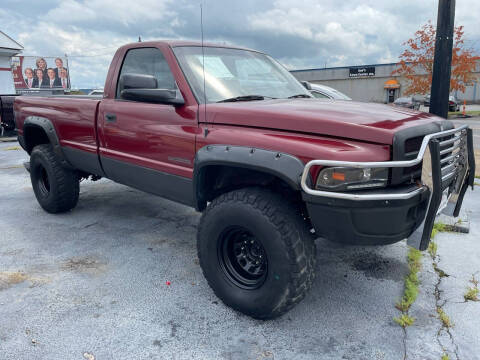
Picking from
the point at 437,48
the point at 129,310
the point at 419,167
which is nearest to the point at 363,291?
the point at 419,167

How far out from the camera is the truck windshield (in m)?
3.10

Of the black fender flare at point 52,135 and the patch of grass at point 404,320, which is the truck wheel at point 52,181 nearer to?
the black fender flare at point 52,135

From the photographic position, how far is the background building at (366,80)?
1677 inches

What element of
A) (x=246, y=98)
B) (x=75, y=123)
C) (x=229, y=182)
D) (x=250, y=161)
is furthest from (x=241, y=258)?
(x=75, y=123)

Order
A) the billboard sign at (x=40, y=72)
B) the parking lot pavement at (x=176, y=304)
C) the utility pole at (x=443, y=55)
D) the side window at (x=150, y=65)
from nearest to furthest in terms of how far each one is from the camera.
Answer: the parking lot pavement at (x=176, y=304), the side window at (x=150, y=65), the utility pole at (x=443, y=55), the billboard sign at (x=40, y=72)

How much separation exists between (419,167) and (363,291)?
3.73ft

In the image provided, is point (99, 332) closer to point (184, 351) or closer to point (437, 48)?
point (184, 351)

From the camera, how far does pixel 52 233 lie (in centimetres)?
423

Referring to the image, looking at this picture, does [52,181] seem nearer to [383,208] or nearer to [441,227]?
[383,208]

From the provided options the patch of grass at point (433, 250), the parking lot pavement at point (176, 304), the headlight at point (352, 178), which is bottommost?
the parking lot pavement at point (176, 304)

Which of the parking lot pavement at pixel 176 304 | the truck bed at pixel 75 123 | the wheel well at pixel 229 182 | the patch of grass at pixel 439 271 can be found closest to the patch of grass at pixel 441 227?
the parking lot pavement at pixel 176 304

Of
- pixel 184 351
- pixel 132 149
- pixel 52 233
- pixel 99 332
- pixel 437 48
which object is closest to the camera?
pixel 184 351

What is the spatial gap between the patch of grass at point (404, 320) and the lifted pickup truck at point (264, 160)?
538mm

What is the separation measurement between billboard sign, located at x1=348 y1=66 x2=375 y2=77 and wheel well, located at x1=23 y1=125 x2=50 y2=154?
44.4 meters
